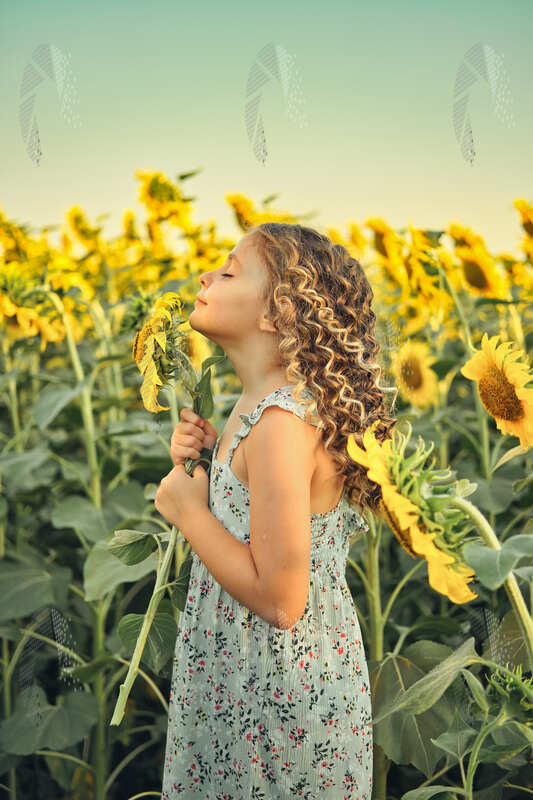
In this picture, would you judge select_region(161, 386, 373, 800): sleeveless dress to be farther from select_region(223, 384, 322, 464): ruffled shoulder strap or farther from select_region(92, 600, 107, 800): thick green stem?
select_region(92, 600, 107, 800): thick green stem

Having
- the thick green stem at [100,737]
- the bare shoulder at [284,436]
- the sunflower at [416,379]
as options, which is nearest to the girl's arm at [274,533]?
the bare shoulder at [284,436]

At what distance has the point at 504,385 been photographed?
1056 mm

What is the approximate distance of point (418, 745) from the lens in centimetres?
119

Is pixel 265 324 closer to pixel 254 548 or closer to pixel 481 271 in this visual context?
pixel 254 548

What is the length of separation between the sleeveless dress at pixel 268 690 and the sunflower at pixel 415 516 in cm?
25

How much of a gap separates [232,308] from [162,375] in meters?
0.13

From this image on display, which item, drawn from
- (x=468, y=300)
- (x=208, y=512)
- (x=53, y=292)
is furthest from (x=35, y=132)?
(x=468, y=300)

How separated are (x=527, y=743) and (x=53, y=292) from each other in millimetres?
1372

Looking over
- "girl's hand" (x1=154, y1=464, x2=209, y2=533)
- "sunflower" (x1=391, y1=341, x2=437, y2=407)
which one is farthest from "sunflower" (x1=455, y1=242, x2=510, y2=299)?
"girl's hand" (x1=154, y1=464, x2=209, y2=533)

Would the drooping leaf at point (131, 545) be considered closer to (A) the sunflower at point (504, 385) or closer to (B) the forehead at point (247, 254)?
(B) the forehead at point (247, 254)

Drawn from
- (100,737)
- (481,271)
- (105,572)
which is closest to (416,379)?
(481,271)

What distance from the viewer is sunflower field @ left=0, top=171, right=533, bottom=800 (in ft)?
2.77

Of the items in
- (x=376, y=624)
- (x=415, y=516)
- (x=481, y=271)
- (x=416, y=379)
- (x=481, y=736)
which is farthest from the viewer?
(x=416, y=379)

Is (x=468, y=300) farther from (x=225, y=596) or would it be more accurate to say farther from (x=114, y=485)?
(x=225, y=596)
